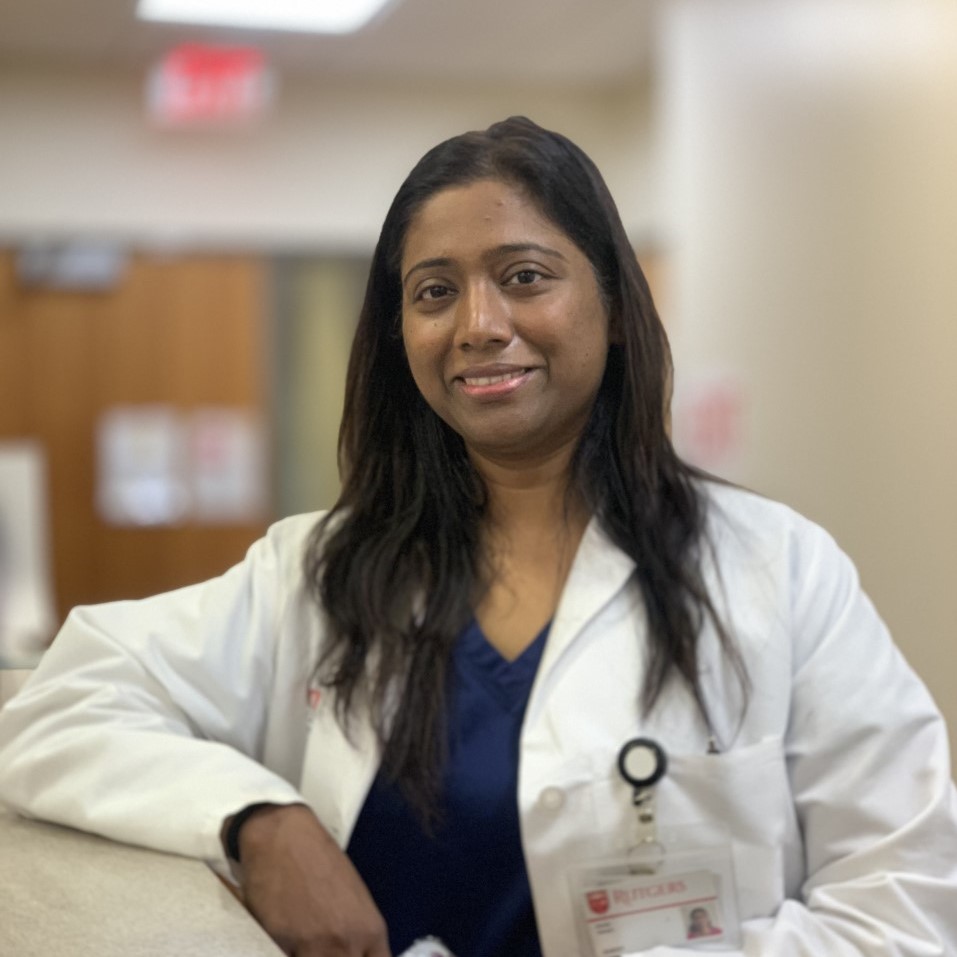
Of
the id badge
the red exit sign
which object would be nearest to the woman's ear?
the id badge

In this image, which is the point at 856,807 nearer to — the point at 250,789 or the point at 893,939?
the point at 893,939

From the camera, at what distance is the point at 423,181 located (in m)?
0.98

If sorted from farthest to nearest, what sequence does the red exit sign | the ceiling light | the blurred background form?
the red exit sign, the ceiling light, the blurred background

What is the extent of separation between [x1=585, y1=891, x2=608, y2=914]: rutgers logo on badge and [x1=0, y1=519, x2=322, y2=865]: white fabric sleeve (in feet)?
0.74

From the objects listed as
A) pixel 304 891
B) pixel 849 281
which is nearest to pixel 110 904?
pixel 304 891

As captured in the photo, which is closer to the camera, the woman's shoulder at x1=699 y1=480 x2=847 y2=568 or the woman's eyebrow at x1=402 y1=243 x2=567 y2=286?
the woman's eyebrow at x1=402 y1=243 x2=567 y2=286

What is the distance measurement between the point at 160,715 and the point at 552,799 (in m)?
0.30

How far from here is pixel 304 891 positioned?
0.94 m

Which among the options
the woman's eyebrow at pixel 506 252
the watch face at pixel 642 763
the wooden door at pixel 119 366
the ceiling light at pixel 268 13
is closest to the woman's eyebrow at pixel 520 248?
the woman's eyebrow at pixel 506 252

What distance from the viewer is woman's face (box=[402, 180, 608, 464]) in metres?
0.94

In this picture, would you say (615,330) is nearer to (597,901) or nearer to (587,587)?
(587,587)

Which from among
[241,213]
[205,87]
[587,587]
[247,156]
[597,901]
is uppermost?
[205,87]

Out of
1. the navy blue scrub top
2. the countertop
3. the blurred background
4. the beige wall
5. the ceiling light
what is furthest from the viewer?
the ceiling light

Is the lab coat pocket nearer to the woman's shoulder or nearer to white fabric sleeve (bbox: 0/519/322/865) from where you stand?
the woman's shoulder
